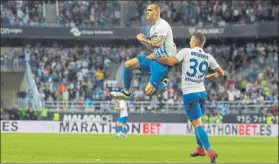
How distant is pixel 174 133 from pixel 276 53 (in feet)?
37.9

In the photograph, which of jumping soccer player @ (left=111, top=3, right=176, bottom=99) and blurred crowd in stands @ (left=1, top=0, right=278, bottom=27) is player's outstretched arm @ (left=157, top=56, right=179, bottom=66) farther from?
blurred crowd in stands @ (left=1, top=0, right=278, bottom=27)

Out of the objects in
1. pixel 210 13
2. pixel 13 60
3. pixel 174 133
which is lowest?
pixel 174 133

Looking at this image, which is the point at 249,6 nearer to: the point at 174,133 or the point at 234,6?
the point at 234,6

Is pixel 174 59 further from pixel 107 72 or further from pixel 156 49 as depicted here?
pixel 107 72

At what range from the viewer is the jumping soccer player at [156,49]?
16.5 meters

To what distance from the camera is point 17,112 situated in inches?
1965

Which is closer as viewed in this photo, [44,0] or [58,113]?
[58,113]

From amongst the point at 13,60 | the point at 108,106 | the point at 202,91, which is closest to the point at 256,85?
the point at 108,106

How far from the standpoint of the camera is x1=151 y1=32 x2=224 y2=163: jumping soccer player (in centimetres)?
1602

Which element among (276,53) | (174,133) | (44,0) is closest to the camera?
(174,133)

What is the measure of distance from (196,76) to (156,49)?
110 cm

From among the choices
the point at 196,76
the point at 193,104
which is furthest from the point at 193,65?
the point at 193,104

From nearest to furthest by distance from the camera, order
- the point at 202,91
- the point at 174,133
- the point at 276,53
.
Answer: the point at 202,91
the point at 174,133
the point at 276,53

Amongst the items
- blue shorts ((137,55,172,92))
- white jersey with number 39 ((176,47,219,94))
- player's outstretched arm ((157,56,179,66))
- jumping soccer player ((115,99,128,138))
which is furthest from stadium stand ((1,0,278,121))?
player's outstretched arm ((157,56,179,66))
